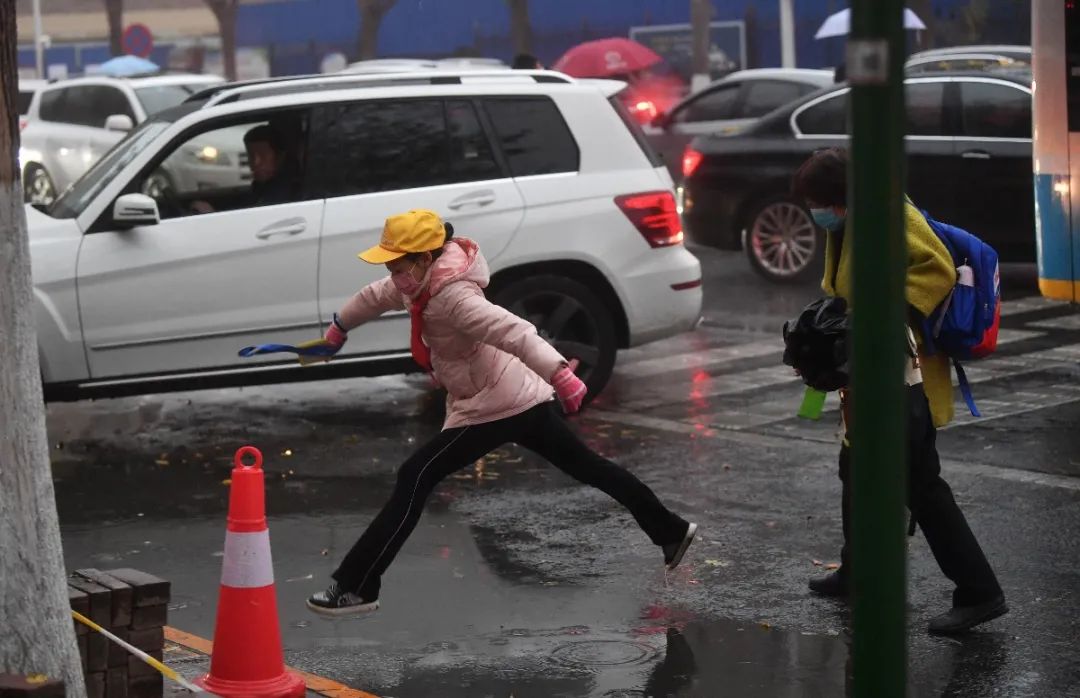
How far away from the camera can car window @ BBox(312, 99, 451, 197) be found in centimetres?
1056

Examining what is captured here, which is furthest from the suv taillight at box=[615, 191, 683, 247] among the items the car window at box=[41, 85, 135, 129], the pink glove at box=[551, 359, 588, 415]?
the car window at box=[41, 85, 135, 129]

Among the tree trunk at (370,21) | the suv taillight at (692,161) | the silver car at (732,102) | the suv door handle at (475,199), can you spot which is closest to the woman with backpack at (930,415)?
the suv door handle at (475,199)

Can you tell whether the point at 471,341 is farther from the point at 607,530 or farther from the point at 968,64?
the point at 968,64

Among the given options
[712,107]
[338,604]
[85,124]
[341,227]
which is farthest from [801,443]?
[85,124]

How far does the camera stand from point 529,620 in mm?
6750

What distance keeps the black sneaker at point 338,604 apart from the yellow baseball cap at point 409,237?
3.95 feet

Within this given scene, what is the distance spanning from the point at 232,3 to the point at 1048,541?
36.6 m

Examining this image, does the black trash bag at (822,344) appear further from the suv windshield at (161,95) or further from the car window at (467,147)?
the suv windshield at (161,95)

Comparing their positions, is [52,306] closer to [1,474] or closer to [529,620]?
[529,620]

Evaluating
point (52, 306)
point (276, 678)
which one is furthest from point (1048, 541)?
point (52, 306)

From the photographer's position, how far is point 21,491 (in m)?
4.99

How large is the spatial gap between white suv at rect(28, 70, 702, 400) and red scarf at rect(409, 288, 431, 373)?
337 cm

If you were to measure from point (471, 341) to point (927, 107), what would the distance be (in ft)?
31.3

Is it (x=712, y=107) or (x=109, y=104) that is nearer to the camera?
(x=109, y=104)
